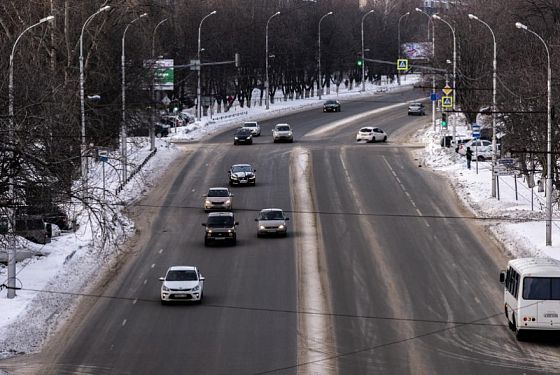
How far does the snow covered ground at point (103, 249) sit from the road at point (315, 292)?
839 mm

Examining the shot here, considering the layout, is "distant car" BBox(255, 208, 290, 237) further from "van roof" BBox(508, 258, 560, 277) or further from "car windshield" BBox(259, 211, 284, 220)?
"van roof" BBox(508, 258, 560, 277)

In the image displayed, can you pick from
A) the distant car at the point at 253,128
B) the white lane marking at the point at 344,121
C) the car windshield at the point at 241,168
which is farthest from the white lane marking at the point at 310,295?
the white lane marking at the point at 344,121

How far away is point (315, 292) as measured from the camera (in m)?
39.1

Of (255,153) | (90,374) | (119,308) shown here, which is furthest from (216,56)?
(90,374)

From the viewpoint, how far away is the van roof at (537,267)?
32.0 meters

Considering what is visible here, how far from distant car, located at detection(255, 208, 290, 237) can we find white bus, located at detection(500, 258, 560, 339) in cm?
1800

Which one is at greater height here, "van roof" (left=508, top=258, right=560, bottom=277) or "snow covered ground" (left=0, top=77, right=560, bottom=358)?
"van roof" (left=508, top=258, right=560, bottom=277)

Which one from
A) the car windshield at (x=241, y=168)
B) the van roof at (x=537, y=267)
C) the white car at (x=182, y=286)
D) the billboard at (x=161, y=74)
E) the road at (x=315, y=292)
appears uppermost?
the billboard at (x=161, y=74)

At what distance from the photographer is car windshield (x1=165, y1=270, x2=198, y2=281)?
38.0m

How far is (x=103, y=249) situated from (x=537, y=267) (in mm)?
20488

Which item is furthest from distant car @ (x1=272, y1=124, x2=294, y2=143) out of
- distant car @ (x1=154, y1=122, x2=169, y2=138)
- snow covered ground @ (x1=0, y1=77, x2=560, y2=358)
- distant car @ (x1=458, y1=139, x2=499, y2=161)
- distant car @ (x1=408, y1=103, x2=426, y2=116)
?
distant car @ (x1=408, y1=103, x2=426, y2=116)

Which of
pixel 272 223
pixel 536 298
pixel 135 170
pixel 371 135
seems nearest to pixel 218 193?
pixel 272 223

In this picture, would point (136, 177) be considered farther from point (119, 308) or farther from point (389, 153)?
point (119, 308)

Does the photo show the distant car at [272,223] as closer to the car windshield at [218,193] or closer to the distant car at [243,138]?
the car windshield at [218,193]
